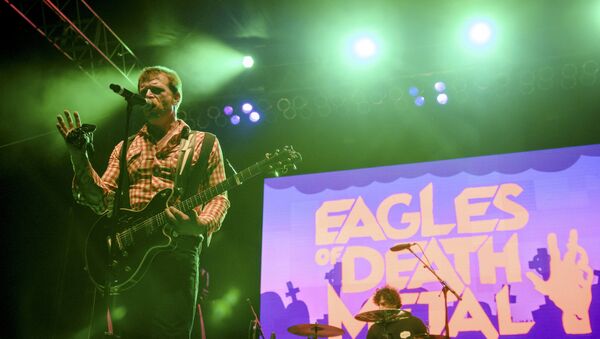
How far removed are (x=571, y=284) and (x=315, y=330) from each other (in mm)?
2290

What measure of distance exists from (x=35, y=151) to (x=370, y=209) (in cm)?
315

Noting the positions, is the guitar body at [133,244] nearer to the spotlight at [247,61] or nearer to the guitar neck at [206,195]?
the guitar neck at [206,195]

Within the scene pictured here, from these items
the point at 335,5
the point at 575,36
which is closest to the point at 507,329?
the point at 575,36

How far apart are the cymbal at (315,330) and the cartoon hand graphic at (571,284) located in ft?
6.18

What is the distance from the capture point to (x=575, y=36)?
583cm

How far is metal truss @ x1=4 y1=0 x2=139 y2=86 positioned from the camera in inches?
196

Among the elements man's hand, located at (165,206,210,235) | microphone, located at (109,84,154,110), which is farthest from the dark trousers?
microphone, located at (109,84,154,110)

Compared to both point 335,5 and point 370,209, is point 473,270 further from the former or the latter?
point 335,5

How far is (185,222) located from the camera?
246 cm

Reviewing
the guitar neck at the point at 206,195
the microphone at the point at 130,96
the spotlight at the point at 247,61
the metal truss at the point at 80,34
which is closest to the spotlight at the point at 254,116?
the spotlight at the point at 247,61

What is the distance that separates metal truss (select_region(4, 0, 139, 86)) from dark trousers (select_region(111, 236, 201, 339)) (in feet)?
10.3

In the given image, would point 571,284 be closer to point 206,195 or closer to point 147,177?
point 206,195

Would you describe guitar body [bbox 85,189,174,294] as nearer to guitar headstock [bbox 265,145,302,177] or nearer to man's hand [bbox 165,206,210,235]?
man's hand [bbox 165,206,210,235]

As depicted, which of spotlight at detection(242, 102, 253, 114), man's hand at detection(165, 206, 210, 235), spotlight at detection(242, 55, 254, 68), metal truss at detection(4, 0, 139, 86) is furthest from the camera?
spotlight at detection(242, 102, 253, 114)
